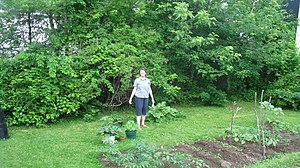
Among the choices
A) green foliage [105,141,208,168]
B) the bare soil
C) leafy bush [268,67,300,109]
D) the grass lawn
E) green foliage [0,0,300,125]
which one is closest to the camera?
green foliage [105,141,208,168]

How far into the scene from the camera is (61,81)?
651 centimetres

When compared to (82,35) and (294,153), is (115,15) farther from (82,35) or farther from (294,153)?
(294,153)

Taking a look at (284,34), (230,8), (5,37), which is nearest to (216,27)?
(230,8)

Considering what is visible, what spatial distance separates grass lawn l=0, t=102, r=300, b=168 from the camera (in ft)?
14.2

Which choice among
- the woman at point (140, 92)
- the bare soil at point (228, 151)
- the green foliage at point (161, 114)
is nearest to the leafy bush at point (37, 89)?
the woman at point (140, 92)

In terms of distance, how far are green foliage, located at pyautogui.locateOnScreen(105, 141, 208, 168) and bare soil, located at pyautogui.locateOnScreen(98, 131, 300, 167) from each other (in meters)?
0.22

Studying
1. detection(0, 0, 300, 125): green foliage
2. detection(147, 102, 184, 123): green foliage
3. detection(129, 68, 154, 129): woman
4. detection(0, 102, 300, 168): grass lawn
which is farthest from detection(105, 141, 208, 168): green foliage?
detection(0, 0, 300, 125): green foliage

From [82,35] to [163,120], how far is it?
3046 millimetres

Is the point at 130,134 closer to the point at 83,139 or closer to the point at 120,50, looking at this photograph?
the point at 83,139

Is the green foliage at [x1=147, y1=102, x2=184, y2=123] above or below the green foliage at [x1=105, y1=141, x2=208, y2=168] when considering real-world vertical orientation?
above

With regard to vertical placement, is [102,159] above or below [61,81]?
below

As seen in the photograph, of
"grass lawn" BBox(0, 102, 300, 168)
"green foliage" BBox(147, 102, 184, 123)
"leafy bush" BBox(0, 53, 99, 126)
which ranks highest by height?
"leafy bush" BBox(0, 53, 99, 126)

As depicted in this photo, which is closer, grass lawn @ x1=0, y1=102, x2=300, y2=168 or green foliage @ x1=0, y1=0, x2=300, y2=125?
grass lawn @ x1=0, y1=102, x2=300, y2=168

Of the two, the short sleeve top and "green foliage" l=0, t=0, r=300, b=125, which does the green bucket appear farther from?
"green foliage" l=0, t=0, r=300, b=125
